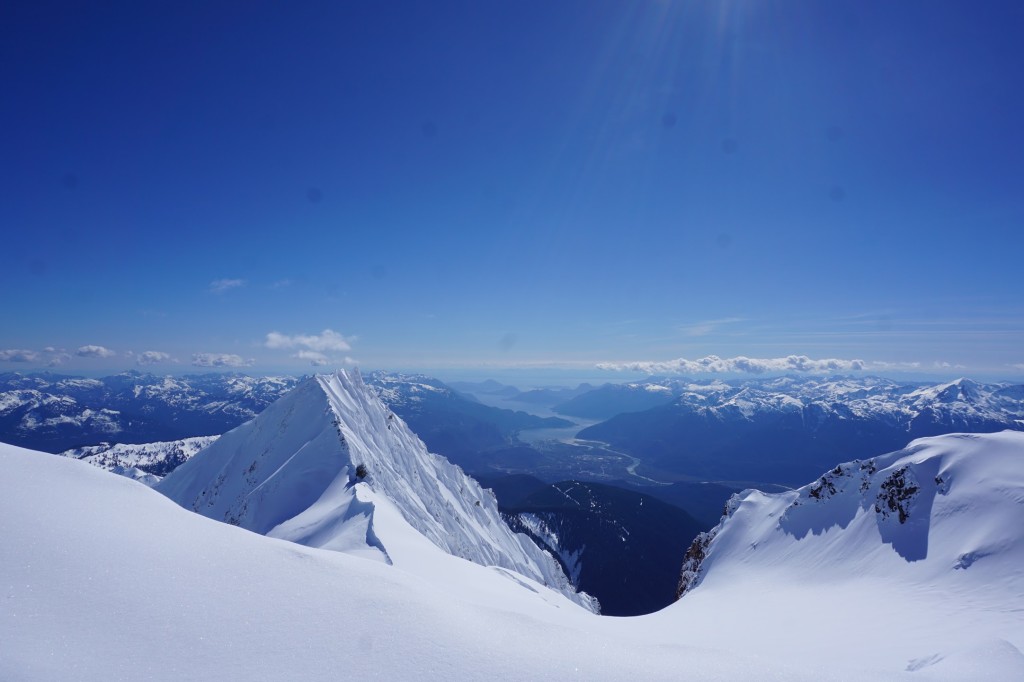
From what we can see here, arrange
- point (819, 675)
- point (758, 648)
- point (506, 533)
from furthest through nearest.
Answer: point (506, 533) → point (758, 648) → point (819, 675)

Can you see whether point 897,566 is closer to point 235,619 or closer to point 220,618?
point 235,619

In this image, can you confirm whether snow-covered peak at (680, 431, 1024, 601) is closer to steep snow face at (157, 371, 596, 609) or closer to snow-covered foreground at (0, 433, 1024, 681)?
Answer: snow-covered foreground at (0, 433, 1024, 681)

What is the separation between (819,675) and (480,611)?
7871 mm

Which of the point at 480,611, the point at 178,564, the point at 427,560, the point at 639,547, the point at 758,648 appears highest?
the point at 178,564

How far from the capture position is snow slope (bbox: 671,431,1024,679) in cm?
2339

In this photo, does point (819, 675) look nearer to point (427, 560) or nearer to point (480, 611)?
point (480, 611)

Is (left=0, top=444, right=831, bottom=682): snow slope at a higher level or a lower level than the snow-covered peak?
higher

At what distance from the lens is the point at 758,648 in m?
25.7

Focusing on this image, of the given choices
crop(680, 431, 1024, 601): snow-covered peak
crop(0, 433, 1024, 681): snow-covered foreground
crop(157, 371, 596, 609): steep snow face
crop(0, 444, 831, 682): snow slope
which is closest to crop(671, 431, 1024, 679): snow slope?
crop(680, 431, 1024, 601): snow-covered peak

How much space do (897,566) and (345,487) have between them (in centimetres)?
5739

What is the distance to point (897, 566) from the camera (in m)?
39.2

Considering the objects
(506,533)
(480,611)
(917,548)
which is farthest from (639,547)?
(480,611)

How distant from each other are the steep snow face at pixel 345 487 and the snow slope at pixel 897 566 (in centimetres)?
2751

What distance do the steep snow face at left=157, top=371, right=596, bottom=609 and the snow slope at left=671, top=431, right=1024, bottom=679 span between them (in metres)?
27.5
